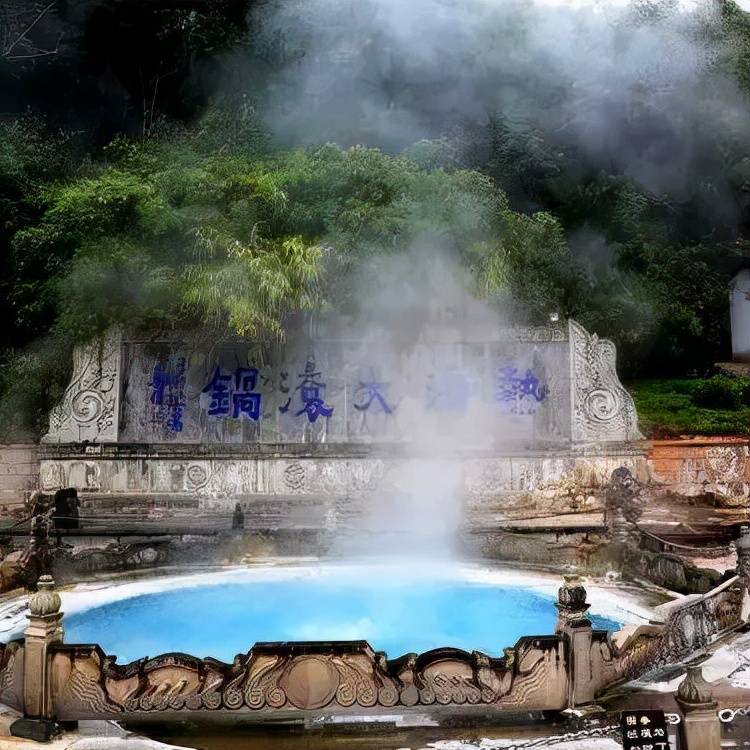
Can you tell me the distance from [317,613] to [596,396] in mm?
9365

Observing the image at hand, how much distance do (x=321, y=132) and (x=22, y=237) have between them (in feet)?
→ 29.6

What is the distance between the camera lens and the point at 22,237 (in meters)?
16.7

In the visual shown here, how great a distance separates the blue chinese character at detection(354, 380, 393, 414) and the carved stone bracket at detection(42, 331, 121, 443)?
4896 mm

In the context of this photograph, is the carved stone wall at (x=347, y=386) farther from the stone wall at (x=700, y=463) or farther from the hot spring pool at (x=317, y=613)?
the hot spring pool at (x=317, y=613)

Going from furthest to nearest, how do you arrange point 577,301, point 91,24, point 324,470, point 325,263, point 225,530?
point 91,24 → point 577,301 → point 325,263 → point 324,470 → point 225,530

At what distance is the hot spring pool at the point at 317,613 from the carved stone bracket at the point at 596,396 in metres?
7.31

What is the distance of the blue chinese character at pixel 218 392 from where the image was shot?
15.6m

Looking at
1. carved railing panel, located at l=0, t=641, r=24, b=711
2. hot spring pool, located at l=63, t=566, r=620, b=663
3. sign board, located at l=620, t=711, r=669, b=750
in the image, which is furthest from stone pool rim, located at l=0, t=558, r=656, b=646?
sign board, located at l=620, t=711, r=669, b=750

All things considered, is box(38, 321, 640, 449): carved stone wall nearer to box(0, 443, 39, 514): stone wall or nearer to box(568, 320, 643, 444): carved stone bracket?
box(568, 320, 643, 444): carved stone bracket

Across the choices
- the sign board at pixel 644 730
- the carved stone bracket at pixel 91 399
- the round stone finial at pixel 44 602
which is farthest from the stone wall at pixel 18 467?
the sign board at pixel 644 730

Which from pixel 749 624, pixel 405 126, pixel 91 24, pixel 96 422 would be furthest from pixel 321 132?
pixel 749 624

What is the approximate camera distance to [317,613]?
7508 mm

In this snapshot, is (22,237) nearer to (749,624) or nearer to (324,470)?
(324,470)

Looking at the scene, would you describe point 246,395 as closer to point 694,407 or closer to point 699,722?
point 694,407
